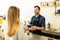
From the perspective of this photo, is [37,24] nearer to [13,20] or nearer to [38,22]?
[38,22]

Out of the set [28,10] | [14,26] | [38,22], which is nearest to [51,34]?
[38,22]

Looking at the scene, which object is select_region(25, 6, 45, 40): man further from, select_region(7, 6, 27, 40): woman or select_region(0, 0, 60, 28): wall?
select_region(7, 6, 27, 40): woman

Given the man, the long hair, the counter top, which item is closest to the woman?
the long hair

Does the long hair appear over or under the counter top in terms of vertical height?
over

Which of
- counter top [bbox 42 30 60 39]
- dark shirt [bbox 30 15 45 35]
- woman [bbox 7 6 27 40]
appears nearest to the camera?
counter top [bbox 42 30 60 39]

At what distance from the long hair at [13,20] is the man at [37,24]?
0.87ft

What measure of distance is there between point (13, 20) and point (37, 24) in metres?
0.40

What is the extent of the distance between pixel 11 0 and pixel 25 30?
1.64 ft

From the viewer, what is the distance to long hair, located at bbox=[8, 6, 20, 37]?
191 centimetres

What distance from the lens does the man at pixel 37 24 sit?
66.1 inches

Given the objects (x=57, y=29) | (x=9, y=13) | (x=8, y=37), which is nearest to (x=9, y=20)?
(x=9, y=13)

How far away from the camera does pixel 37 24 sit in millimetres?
1719

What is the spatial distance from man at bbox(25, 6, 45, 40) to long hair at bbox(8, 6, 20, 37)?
0.26 metres

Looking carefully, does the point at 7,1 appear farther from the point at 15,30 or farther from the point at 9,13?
the point at 15,30
